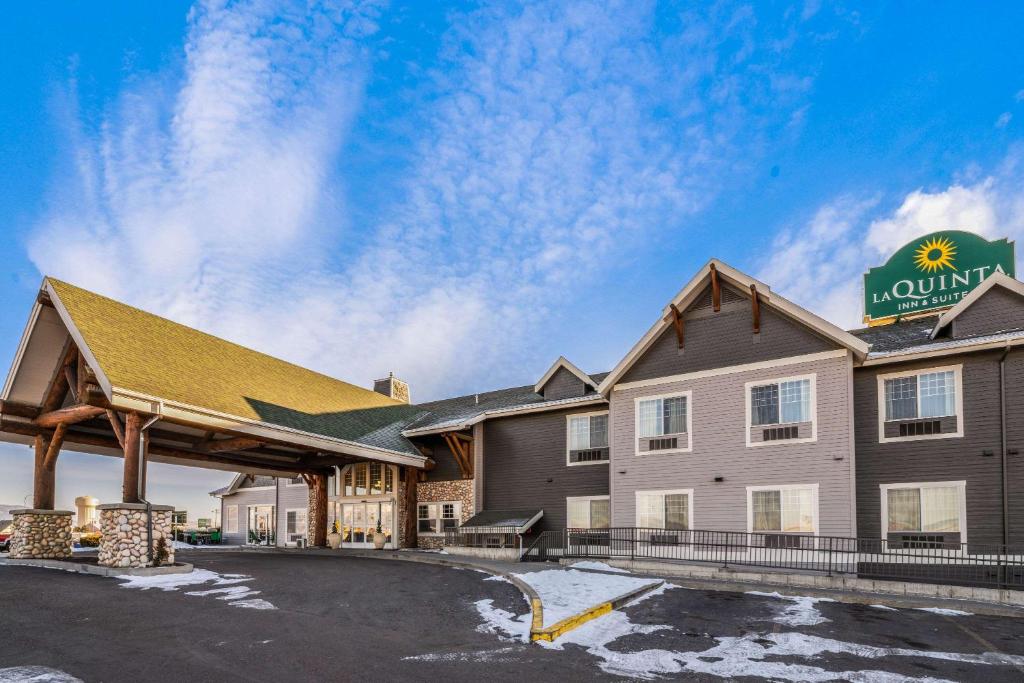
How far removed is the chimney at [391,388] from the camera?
41625mm

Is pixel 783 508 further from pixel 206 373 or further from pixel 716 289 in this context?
pixel 206 373

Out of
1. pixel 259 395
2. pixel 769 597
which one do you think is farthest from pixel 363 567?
pixel 769 597

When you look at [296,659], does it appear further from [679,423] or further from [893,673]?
[679,423]

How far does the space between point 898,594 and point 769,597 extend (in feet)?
9.75

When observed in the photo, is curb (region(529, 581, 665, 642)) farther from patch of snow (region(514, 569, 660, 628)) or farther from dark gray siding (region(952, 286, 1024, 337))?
dark gray siding (region(952, 286, 1024, 337))

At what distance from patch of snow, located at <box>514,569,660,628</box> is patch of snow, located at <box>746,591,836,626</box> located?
314 centimetres

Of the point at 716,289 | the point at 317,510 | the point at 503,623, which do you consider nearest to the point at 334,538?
the point at 317,510

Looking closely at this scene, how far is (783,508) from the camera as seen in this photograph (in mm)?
19672

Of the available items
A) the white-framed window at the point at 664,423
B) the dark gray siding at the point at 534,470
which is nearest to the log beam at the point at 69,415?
the dark gray siding at the point at 534,470

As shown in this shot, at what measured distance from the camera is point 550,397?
2702 cm

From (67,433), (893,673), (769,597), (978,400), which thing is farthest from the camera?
(67,433)

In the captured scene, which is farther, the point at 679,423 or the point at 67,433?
the point at 67,433

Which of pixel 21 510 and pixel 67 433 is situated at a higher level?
pixel 67 433

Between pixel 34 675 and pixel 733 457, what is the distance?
1779 centimetres
